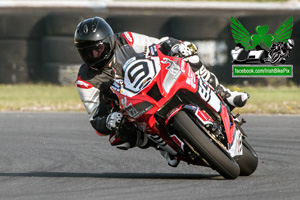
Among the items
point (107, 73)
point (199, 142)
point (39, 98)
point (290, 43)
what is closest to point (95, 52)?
point (107, 73)

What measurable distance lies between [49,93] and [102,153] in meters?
7.65

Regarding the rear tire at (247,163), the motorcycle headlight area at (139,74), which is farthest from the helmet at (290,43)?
the motorcycle headlight area at (139,74)

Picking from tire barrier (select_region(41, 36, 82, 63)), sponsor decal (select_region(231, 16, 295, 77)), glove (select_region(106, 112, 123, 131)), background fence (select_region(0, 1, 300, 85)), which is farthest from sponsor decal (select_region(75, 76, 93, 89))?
tire barrier (select_region(41, 36, 82, 63))

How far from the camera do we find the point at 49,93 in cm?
1480

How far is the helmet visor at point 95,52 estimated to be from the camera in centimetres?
571

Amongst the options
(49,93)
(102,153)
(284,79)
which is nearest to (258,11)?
(284,79)

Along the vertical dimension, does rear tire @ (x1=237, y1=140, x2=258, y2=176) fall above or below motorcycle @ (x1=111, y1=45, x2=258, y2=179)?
below

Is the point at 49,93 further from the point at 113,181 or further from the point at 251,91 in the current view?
the point at 113,181

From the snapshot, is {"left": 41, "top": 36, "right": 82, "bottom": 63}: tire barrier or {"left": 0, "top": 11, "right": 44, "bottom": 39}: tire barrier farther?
{"left": 0, "top": 11, "right": 44, "bottom": 39}: tire barrier

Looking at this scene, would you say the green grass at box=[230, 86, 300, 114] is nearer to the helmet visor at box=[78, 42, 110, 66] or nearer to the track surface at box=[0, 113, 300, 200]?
the track surface at box=[0, 113, 300, 200]

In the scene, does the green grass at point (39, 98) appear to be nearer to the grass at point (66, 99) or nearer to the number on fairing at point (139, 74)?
the grass at point (66, 99)

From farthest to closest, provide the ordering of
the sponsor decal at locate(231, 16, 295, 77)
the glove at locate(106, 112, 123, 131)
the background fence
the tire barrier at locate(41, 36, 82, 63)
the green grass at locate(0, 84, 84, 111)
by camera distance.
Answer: the tire barrier at locate(41, 36, 82, 63), the background fence, the sponsor decal at locate(231, 16, 295, 77), the green grass at locate(0, 84, 84, 111), the glove at locate(106, 112, 123, 131)

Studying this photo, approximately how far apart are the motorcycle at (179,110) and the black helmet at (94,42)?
0.65 metres

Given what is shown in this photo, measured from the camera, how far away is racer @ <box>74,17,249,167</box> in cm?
562
